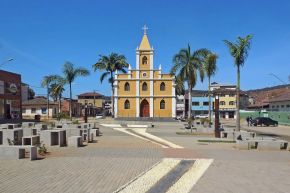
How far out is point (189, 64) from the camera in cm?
5372

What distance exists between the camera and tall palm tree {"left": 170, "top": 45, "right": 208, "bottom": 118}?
175ft

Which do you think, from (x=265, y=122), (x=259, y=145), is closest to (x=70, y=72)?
(x=265, y=122)

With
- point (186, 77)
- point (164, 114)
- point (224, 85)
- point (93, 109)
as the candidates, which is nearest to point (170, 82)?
point (164, 114)

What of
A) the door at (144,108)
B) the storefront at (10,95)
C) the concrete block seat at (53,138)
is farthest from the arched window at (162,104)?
the concrete block seat at (53,138)

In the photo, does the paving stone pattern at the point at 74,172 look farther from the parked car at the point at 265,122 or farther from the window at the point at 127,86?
the window at the point at 127,86

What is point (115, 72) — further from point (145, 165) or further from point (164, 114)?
point (145, 165)

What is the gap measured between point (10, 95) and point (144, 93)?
70.6 ft

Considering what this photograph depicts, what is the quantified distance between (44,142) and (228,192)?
12.6m

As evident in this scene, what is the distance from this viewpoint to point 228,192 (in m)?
9.80

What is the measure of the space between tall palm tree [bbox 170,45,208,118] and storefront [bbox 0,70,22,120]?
28.7m

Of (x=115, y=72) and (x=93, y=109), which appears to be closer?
(x=115, y=72)

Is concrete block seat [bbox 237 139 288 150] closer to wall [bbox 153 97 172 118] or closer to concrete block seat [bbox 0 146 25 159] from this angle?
concrete block seat [bbox 0 146 25 159]

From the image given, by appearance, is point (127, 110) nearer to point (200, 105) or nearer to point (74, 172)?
point (200, 105)

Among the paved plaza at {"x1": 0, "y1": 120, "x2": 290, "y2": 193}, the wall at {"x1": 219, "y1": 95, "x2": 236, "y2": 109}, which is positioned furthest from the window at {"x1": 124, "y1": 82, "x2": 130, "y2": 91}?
the paved plaza at {"x1": 0, "y1": 120, "x2": 290, "y2": 193}
